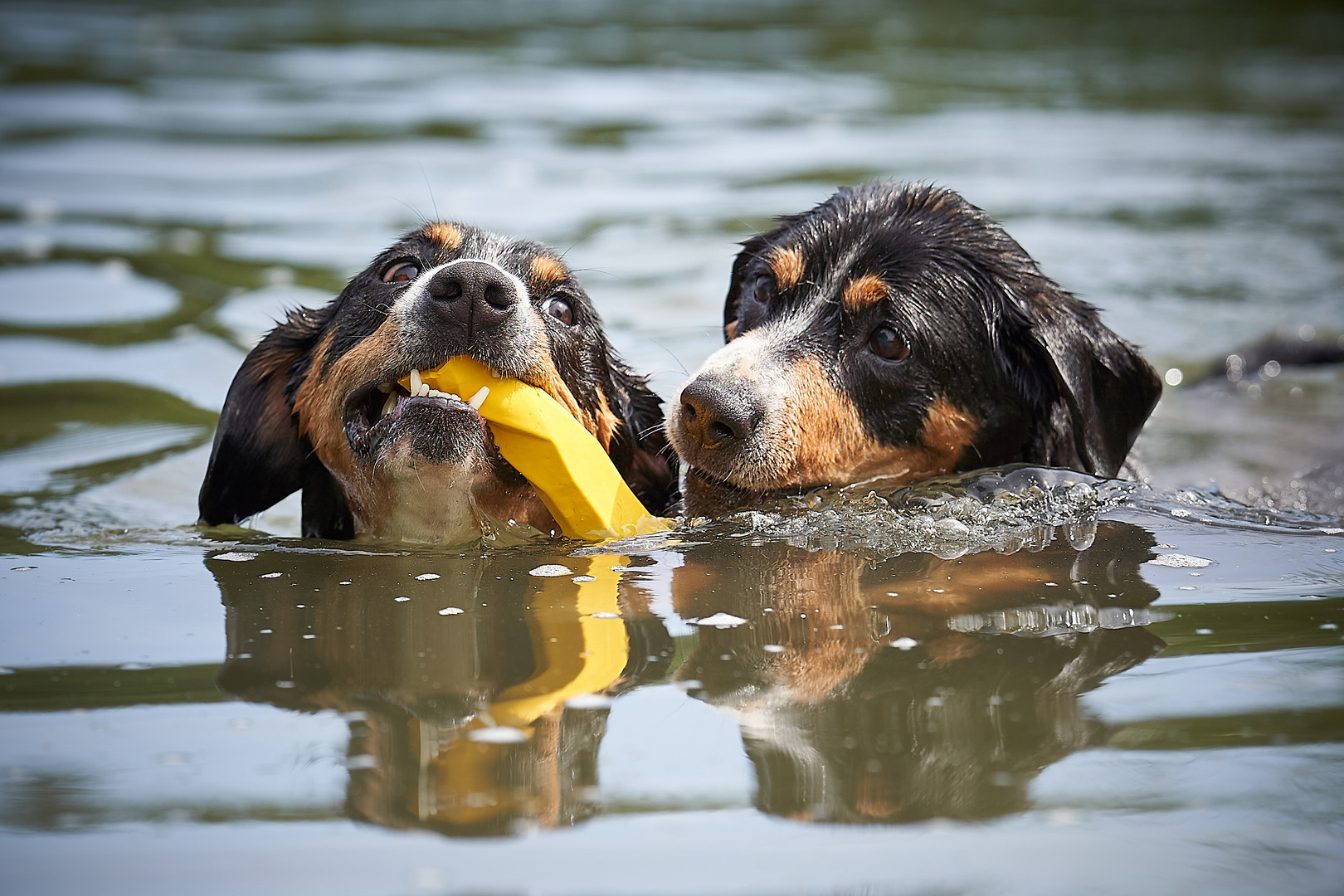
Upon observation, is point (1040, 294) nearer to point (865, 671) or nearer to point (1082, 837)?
point (865, 671)

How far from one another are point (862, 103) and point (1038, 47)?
253 inches

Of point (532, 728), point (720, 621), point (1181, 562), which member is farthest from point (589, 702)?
point (1181, 562)

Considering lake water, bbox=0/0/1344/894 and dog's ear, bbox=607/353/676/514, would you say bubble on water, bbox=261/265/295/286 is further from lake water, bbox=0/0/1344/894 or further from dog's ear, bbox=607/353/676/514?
dog's ear, bbox=607/353/676/514

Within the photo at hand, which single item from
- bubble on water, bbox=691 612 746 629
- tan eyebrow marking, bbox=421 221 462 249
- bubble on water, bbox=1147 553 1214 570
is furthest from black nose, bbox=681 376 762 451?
bubble on water, bbox=1147 553 1214 570

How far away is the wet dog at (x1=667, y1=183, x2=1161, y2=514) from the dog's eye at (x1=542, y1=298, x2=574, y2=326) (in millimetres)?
576

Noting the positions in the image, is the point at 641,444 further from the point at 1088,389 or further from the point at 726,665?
the point at 726,665

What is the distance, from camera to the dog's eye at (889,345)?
523 cm

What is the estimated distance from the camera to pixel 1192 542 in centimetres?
479

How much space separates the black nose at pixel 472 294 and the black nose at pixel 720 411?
702 millimetres

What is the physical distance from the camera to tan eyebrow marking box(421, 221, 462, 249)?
5418 mm

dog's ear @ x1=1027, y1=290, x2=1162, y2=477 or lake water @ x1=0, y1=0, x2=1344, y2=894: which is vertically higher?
dog's ear @ x1=1027, y1=290, x2=1162, y2=477

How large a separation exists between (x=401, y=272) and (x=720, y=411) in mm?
1373

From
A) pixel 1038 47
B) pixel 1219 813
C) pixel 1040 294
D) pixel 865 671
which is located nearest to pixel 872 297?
pixel 1040 294

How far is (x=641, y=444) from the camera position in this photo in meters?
5.83
